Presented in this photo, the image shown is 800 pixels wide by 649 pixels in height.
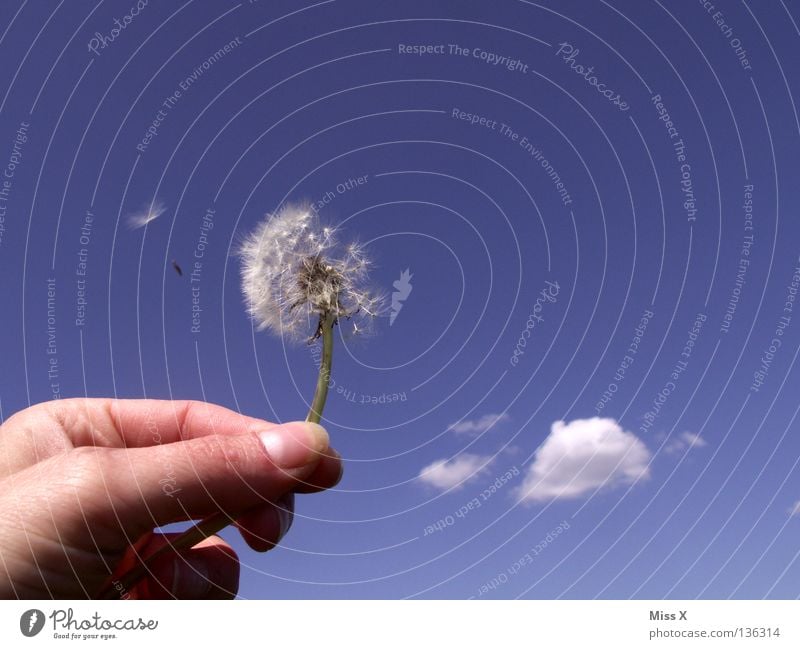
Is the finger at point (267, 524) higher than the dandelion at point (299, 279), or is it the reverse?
the dandelion at point (299, 279)

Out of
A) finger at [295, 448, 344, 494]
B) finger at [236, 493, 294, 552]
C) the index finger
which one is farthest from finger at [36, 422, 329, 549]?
the index finger

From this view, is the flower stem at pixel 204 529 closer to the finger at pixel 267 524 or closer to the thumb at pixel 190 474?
the thumb at pixel 190 474

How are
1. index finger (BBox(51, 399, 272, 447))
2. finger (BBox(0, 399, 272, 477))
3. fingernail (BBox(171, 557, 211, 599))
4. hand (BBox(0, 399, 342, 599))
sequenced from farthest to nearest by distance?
index finger (BBox(51, 399, 272, 447)) < fingernail (BBox(171, 557, 211, 599)) < finger (BBox(0, 399, 272, 477)) < hand (BBox(0, 399, 342, 599))

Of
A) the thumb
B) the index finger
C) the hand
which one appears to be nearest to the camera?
the hand

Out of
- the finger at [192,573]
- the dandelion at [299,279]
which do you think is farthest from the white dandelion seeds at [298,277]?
the finger at [192,573]

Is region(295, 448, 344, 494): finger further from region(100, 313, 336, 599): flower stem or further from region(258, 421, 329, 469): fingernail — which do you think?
region(100, 313, 336, 599): flower stem

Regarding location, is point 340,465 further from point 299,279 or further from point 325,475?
point 299,279

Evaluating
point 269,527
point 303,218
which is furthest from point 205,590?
point 303,218
